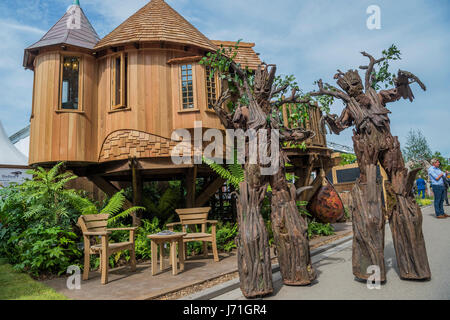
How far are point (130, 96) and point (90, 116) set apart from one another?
4.55 ft

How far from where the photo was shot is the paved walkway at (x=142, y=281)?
13.6ft

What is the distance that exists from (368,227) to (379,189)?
58 centimetres

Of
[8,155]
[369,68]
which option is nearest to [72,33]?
[369,68]

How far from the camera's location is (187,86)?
852 cm

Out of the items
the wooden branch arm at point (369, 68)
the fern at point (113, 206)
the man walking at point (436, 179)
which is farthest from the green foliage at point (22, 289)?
the man walking at point (436, 179)

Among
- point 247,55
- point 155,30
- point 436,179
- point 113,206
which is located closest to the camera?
point 113,206

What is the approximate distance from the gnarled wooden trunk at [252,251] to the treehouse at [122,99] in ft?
14.2

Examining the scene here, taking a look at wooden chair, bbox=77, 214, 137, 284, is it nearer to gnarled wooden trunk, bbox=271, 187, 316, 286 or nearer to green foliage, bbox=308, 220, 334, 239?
gnarled wooden trunk, bbox=271, 187, 316, 286

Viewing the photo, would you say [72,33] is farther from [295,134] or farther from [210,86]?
[295,134]

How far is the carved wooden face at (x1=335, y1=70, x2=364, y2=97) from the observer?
4.29 metres

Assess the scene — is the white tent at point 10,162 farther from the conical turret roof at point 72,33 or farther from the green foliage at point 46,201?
the conical turret roof at point 72,33

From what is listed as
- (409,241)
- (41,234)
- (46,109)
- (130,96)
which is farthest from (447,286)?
(46,109)

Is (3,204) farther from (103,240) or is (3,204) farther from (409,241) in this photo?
(409,241)

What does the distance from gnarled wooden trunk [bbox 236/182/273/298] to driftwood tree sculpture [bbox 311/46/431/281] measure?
1268 millimetres
